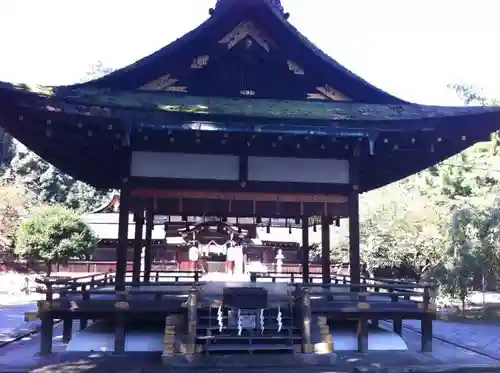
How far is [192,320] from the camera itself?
8.99m

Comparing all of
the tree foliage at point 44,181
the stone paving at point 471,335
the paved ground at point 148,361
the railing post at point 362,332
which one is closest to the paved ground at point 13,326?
the paved ground at point 148,361

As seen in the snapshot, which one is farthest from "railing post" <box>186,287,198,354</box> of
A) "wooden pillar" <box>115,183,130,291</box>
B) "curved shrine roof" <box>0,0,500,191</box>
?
"curved shrine roof" <box>0,0,500,191</box>

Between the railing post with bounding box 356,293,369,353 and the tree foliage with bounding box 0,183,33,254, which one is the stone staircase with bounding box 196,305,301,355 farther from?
the tree foliage with bounding box 0,183,33,254

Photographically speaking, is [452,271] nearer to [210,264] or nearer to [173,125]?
[173,125]

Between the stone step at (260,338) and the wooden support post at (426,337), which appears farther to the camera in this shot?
the wooden support post at (426,337)

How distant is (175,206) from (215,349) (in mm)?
5128

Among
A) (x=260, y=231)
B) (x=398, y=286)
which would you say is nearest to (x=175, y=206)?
(x=398, y=286)

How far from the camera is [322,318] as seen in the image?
9648mm

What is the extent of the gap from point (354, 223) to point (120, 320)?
17.7 feet

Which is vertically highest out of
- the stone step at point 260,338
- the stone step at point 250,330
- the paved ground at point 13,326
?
the stone step at point 250,330

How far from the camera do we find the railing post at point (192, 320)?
8.82 m

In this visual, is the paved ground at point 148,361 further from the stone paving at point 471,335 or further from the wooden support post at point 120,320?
the stone paving at point 471,335

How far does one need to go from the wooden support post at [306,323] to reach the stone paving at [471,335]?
443 cm

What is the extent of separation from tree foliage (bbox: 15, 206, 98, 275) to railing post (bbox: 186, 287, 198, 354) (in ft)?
64.3
